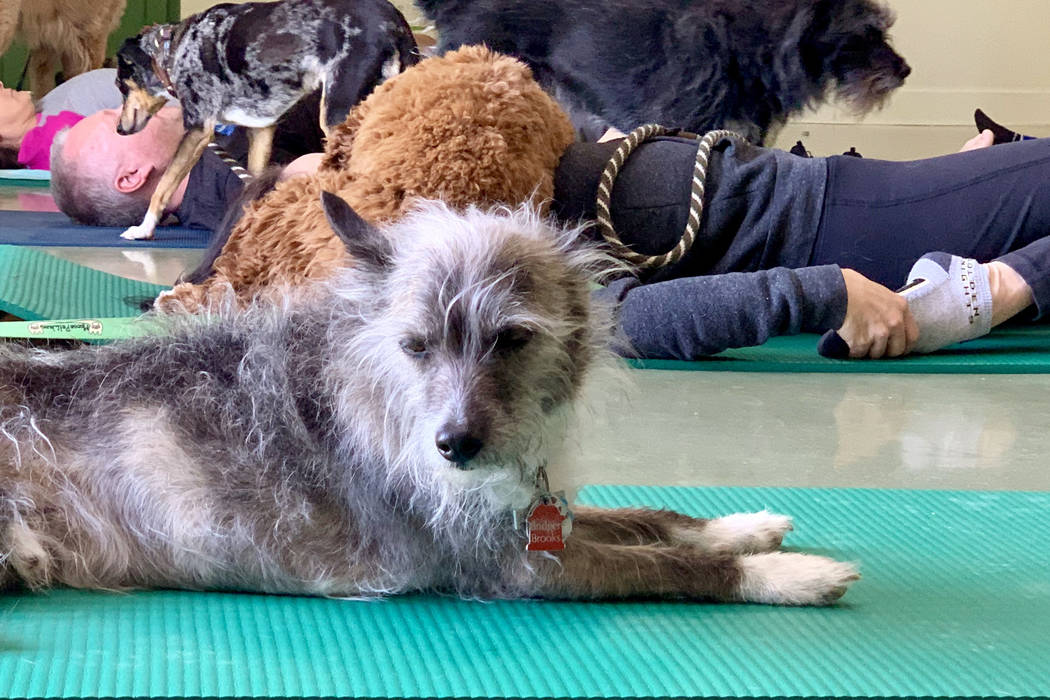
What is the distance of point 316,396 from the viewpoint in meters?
1.69

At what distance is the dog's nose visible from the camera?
147cm

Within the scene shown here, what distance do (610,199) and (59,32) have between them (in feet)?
25.4

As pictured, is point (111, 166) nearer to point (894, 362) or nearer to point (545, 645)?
point (894, 362)

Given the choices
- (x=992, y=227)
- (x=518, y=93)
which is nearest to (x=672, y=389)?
(x=518, y=93)

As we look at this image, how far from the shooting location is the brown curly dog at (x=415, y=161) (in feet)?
8.87

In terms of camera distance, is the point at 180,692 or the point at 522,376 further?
the point at 522,376

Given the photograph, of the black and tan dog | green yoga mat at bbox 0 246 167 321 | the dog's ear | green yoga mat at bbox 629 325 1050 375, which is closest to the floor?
green yoga mat at bbox 629 325 1050 375

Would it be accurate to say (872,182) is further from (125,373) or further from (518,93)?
(125,373)

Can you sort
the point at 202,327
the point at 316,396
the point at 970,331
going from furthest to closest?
the point at 970,331, the point at 202,327, the point at 316,396

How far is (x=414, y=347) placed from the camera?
155cm

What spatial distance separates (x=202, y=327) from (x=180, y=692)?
0.64 m

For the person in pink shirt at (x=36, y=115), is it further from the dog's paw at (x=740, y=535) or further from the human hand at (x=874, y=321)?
the dog's paw at (x=740, y=535)

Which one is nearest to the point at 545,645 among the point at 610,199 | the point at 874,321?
the point at 610,199

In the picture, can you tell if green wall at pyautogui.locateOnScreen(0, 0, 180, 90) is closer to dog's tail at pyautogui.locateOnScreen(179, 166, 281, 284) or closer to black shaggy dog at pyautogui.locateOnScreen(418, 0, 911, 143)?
black shaggy dog at pyautogui.locateOnScreen(418, 0, 911, 143)
